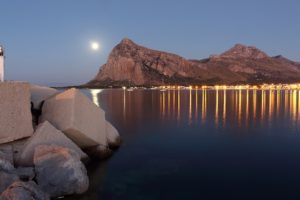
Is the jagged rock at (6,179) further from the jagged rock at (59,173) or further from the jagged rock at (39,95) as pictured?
the jagged rock at (39,95)

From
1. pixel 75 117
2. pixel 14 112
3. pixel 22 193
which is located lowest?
Answer: pixel 22 193

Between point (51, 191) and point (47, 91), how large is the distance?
26.2 feet

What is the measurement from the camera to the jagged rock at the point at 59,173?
9258mm

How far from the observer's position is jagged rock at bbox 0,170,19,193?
28.0 ft

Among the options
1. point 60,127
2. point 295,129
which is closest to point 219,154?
point 60,127

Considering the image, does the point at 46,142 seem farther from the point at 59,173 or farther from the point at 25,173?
the point at 59,173

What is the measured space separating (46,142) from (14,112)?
1741mm

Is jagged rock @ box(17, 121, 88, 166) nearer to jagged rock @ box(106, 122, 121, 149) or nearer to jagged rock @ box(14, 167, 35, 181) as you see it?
jagged rock @ box(14, 167, 35, 181)

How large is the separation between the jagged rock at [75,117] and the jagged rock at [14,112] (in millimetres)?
1123

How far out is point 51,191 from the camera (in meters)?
9.17

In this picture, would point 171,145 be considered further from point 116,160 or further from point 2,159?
point 2,159

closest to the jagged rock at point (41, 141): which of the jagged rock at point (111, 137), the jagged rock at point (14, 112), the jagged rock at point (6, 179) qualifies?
Result: the jagged rock at point (14, 112)

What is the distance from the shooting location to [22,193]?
292 inches

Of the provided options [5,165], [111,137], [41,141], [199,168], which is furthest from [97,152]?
[5,165]
